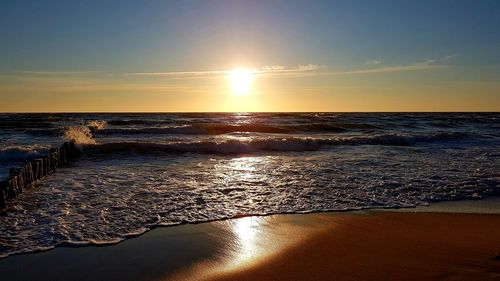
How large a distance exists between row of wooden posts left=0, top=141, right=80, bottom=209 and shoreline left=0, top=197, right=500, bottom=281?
330 centimetres

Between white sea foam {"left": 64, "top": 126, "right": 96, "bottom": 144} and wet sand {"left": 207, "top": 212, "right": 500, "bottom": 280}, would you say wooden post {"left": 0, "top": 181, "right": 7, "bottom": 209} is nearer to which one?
wet sand {"left": 207, "top": 212, "right": 500, "bottom": 280}

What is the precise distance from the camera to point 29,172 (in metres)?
10.2

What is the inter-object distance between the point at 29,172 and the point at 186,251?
253 inches

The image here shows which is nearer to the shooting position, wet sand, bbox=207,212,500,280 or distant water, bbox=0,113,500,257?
wet sand, bbox=207,212,500,280

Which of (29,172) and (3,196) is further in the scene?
(29,172)

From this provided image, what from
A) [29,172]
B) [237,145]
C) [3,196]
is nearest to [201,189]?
[3,196]

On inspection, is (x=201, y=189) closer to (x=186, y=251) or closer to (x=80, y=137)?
(x=186, y=251)

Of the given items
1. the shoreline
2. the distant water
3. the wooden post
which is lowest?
the shoreline

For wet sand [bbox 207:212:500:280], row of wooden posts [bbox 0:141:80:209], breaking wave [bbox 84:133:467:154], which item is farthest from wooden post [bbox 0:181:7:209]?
breaking wave [bbox 84:133:467:154]

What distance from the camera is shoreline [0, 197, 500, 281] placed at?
4777mm

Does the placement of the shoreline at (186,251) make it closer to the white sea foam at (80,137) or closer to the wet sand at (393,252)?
the wet sand at (393,252)

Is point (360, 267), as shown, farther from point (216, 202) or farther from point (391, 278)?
point (216, 202)

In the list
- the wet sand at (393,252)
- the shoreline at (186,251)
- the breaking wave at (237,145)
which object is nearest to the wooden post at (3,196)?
the shoreline at (186,251)

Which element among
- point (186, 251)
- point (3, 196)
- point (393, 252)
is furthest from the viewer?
point (3, 196)
